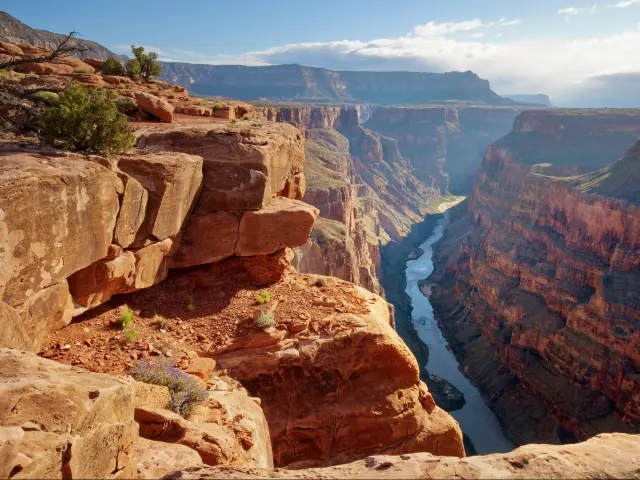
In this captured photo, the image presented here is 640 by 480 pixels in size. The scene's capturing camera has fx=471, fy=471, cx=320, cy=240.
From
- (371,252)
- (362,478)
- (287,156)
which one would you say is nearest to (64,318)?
(362,478)

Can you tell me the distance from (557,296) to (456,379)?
15320mm

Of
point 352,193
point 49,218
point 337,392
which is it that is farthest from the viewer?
point 352,193

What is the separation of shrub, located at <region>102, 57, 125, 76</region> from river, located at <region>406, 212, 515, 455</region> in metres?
39.5

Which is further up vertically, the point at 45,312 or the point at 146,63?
the point at 146,63

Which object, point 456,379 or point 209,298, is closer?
point 209,298

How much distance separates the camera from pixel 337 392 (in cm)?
1355

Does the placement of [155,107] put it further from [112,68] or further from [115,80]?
[112,68]

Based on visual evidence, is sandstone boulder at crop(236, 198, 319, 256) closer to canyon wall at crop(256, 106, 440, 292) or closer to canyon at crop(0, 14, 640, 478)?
canyon at crop(0, 14, 640, 478)

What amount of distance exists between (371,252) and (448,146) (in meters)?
116

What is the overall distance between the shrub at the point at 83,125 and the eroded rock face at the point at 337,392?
630 cm

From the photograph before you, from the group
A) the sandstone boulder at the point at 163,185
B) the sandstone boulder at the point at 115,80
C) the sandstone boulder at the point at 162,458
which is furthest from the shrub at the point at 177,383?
the sandstone boulder at the point at 115,80

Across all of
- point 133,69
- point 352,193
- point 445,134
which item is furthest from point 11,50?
point 445,134

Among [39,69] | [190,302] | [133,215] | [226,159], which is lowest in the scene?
[190,302]

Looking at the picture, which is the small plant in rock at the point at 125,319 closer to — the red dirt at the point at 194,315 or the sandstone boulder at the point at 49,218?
the red dirt at the point at 194,315
